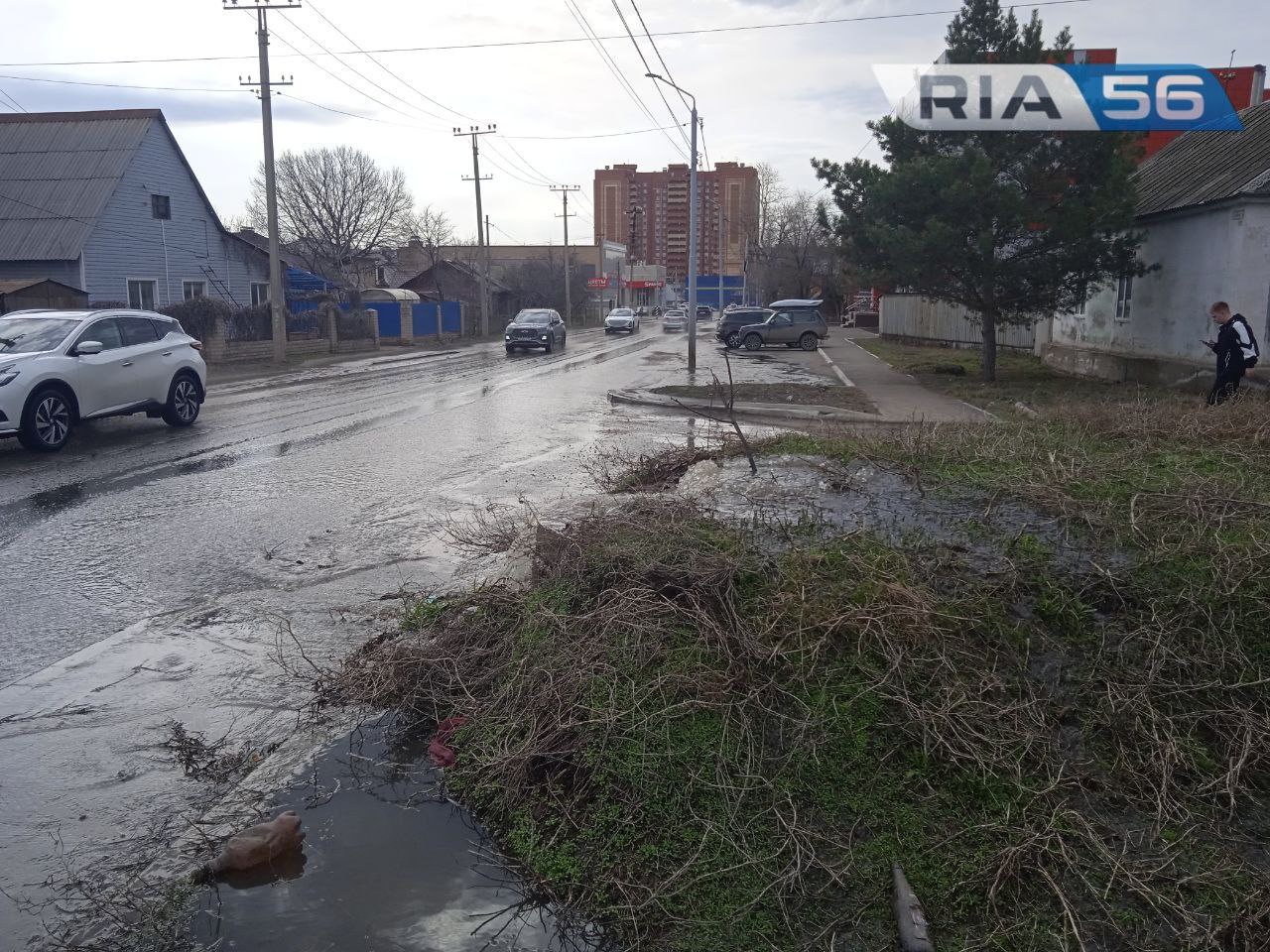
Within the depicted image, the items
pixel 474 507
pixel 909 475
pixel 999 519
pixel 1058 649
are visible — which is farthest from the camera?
pixel 474 507

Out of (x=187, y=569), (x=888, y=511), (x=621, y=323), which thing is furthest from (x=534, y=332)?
(x=888, y=511)

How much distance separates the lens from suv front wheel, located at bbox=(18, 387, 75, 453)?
1121cm

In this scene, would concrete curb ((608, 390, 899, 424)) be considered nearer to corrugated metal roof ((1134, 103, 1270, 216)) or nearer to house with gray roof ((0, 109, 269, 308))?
corrugated metal roof ((1134, 103, 1270, 216))

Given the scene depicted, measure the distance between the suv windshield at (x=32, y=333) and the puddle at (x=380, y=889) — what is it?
403 inches

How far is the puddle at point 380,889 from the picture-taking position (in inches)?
123

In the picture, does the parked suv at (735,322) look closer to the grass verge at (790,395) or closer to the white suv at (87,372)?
the grass verge at (790,395)

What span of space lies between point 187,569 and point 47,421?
6.12m

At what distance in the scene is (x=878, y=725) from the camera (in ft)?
11.8

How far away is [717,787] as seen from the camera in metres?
3.45

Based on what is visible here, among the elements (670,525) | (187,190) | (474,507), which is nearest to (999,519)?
(670,525)

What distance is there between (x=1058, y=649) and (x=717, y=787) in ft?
5.23

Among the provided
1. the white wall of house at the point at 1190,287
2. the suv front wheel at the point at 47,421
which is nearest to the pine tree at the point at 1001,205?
the white wall of house at the point at 1190,287

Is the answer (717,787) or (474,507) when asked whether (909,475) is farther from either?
(474,507)

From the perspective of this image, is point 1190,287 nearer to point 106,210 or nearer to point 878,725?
point 878,725
